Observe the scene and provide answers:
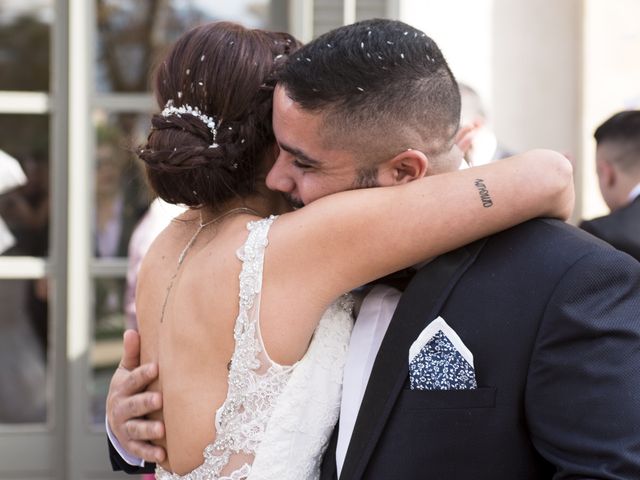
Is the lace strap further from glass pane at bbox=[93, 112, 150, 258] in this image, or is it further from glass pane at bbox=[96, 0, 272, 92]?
glass pane at bbox=[96, 0, 272, 92]

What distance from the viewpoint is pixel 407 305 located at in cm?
173

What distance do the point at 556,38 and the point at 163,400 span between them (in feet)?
10.7

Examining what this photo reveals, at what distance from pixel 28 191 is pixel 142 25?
1.15 metres

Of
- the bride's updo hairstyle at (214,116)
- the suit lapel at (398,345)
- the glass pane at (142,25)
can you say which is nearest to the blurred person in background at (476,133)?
the suit lapel at (398,345)

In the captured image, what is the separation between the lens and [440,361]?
5.43ft

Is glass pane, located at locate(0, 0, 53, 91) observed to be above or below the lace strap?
above

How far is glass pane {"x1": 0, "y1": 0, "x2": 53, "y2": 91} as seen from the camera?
5.45 metres

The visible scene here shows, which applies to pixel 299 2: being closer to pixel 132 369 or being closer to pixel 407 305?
pixel 132 369

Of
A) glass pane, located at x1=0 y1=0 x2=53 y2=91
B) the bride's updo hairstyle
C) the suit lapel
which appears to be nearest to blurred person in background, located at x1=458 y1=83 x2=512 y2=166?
the suit lapel

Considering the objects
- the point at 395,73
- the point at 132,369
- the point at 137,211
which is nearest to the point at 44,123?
the point at 137,211

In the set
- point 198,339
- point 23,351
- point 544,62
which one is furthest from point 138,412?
point 23,351

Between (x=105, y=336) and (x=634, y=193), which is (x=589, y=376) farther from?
(x=105, y=336)

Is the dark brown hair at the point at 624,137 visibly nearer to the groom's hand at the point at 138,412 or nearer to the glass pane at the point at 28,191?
the groom's hand at the point at 138,412

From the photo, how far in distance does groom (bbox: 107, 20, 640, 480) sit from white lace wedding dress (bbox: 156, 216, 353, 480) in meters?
0.04
